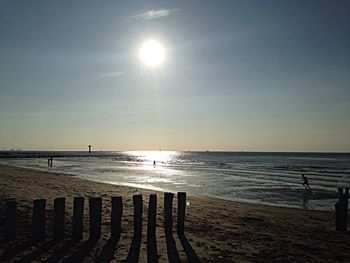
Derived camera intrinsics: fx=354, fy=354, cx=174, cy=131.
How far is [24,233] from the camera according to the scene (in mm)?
8094

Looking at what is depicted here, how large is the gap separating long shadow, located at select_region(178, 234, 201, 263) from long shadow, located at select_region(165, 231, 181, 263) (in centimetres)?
21

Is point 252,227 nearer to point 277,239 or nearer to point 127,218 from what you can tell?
point 277,239

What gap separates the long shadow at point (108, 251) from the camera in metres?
6.89

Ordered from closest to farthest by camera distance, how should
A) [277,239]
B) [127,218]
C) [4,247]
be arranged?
[4,247]
[277,239]
[127,218]

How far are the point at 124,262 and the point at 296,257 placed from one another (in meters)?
3.72

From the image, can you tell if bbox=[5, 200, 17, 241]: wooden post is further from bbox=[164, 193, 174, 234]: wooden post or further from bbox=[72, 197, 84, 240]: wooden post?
bbox=[164, 193, 174, 234]: wooden post

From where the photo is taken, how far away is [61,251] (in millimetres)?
7133

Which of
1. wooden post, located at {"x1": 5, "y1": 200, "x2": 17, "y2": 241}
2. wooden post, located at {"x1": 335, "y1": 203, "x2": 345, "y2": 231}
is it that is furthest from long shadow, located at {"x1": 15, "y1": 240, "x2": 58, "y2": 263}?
wooden post, located at {"x1": 335, "y1": 203, "x2": 345, "y2": 231}

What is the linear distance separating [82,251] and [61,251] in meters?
0.41

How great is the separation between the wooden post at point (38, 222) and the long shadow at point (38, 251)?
282 mm

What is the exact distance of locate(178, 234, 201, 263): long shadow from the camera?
7.17 m

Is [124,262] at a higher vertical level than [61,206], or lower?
lower

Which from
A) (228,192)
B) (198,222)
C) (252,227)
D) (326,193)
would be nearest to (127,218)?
(198,222)

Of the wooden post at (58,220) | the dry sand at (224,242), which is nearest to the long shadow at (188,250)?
the dry sand at (224,242)
